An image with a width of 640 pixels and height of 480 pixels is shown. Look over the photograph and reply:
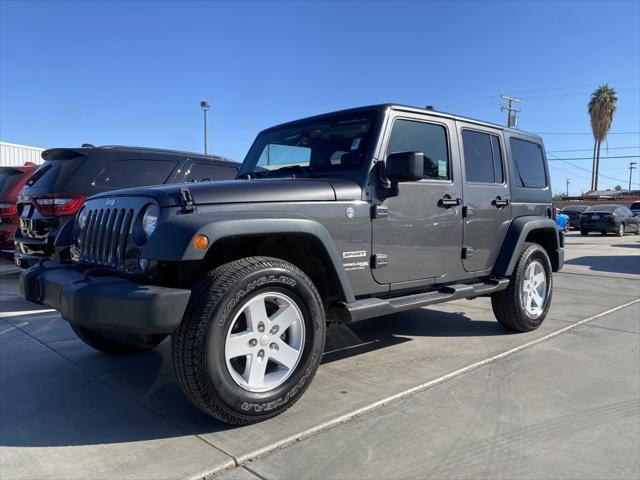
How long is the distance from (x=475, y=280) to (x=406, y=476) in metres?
2.65

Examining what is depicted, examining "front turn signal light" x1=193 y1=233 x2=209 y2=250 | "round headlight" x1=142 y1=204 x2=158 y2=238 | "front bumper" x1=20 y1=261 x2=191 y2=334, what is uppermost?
"round headlight" x1=142 y1=204 x2=158 y2=238

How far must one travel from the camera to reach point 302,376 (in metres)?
3.01

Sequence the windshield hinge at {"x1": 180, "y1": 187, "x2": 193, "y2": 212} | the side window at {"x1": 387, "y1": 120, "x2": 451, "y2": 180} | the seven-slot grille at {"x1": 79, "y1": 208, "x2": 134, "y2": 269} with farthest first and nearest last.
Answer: the side window at {"x1": 387, "y1": 120, "x2": 451, "y2": 180} → the seven-slot grille at {"x1": 79, "y1": 208, "x2": 134, "y2": 269} → the windshield hinge at {"x1": 180, "y1": 187, "x2": 193, "y2": 212}

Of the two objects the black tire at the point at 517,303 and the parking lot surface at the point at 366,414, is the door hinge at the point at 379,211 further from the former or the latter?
the black tire at the point at 517,303

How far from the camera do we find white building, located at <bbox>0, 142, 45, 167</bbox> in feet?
57.8

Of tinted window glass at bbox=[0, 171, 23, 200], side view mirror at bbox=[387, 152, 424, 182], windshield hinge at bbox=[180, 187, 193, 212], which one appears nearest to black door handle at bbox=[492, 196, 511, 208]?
side view mirror at bbox=[387, 152, 424, 182]

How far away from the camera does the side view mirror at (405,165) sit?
3389 millimetres

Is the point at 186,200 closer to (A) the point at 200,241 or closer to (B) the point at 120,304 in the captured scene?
(A) the point at 200,241

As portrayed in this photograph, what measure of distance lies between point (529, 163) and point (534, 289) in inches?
54.6

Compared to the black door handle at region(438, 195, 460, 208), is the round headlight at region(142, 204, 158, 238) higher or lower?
lower

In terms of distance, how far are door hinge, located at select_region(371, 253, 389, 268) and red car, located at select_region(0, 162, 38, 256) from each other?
5875 millimetres

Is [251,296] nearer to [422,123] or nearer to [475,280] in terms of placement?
[422,123]

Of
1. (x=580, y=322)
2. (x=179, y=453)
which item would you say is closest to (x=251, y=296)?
(x=179, y=453)

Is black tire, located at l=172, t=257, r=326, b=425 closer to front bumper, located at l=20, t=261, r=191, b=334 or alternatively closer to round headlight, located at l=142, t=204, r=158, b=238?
front bumper, located at l=20, t=261, r=191, b=334
